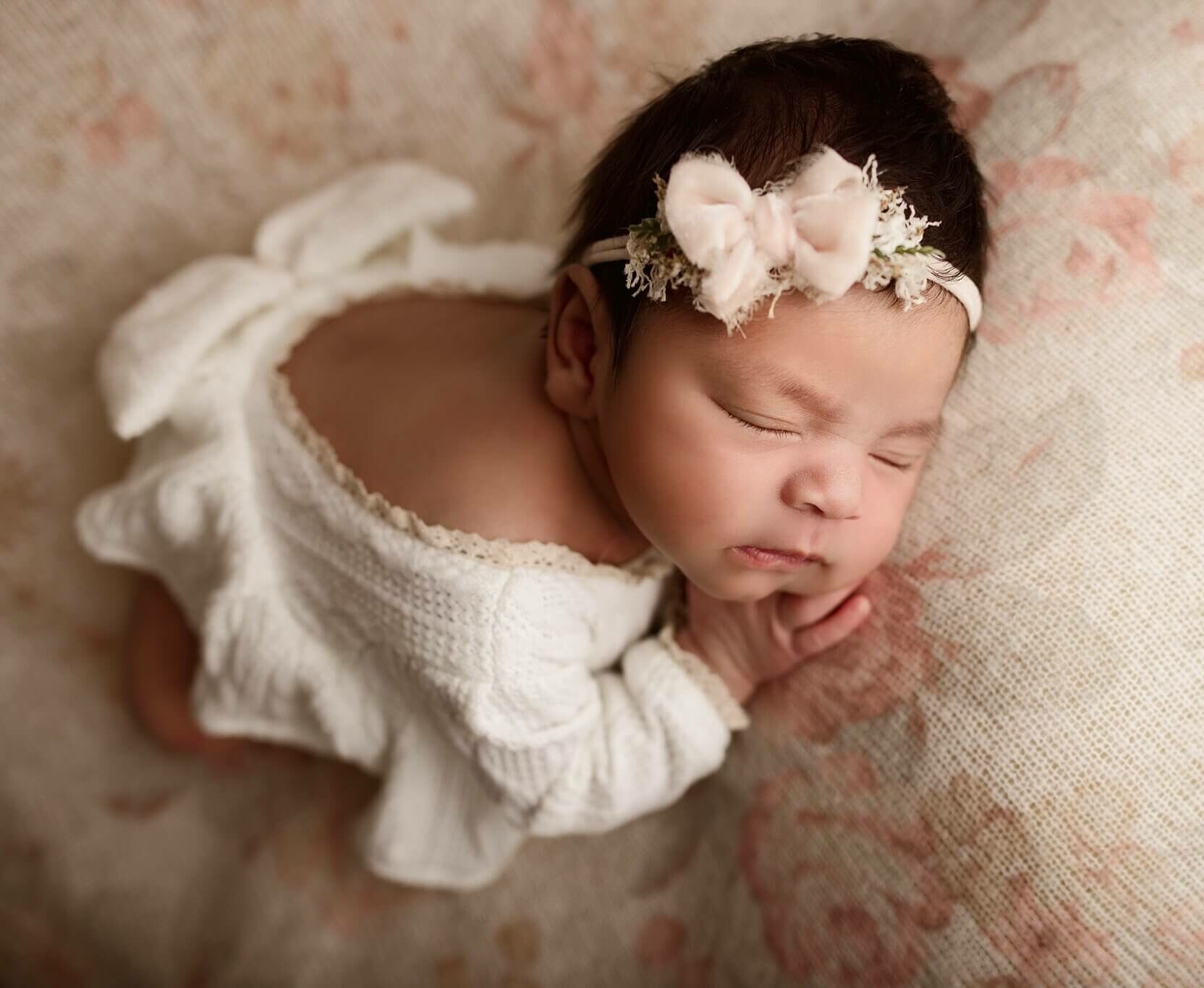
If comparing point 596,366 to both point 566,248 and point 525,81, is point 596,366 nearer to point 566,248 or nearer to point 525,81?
point 566,248

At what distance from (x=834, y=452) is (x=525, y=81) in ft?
2.87

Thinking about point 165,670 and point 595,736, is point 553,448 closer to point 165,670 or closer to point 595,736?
point 595,736

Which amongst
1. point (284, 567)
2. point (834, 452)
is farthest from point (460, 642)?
point (834, 452)

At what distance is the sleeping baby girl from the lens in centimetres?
83

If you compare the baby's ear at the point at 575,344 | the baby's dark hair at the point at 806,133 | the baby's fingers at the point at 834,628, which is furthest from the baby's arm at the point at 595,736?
the baby's dark hair at the point at 806,133

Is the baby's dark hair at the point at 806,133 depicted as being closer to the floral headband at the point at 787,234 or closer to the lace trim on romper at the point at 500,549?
the floral headband at the point at 787,234

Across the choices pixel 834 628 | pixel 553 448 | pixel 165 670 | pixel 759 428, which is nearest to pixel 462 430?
pixel 553 448

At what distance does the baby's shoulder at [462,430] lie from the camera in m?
1.03

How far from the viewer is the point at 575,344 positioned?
3.29 feet

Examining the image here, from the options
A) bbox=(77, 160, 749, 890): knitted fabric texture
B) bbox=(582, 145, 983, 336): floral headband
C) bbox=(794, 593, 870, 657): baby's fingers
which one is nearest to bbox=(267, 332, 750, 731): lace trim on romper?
bbox=(77, 160, 749, 890): knitted fabric texture

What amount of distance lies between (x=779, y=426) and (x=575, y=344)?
26 centimetres

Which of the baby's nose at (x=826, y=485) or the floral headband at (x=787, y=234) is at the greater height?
the floral headband at (x=787, y=234)

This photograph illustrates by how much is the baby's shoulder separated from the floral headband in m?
0.31

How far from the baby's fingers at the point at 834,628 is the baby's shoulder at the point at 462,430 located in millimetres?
217
